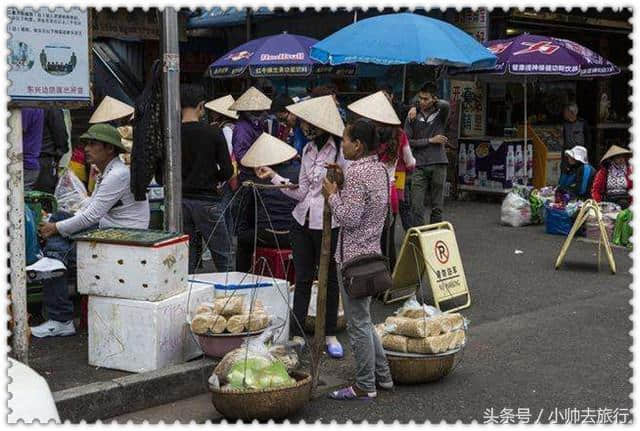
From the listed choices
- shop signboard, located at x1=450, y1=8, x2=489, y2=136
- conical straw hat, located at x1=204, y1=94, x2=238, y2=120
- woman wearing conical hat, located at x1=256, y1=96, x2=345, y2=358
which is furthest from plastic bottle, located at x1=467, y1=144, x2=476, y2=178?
woman wearing conical hat, located at x1=256, y1=96, x2=345, y2=358

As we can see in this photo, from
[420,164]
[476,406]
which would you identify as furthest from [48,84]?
[420,164]

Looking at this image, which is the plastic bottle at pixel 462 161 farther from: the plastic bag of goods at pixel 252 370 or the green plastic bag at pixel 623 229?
the plastic bag of goods at pixel 252 370

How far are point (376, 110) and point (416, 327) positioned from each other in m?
1.52

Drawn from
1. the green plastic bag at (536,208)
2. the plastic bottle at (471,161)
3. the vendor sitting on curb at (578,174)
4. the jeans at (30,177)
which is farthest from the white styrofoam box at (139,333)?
the plastic bottle at (471,161)

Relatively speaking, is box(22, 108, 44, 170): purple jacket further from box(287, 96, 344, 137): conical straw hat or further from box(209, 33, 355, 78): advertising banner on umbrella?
box(209, 33, 355, 78): advertising banner on umbrella

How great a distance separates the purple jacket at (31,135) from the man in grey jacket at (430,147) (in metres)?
3.75

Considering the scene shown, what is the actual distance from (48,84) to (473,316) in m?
4.05

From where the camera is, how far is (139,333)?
5.77 metres

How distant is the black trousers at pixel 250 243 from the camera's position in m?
7.29

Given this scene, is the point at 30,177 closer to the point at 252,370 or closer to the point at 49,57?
the point at 49,57

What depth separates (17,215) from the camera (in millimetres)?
5230

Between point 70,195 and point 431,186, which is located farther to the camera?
point 431,186

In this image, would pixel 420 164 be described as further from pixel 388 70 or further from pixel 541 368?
pixel 388 70

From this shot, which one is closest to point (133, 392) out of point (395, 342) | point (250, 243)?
point (395, 342)
